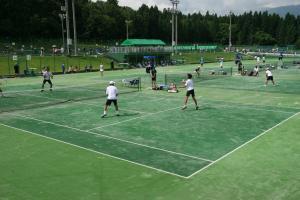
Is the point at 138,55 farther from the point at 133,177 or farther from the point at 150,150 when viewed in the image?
the point at 133,177

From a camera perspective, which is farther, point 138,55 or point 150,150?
point 138,55

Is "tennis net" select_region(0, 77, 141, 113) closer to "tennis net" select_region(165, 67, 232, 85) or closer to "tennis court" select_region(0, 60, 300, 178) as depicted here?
"tennis court" select_region(0, 60, 300, 178)

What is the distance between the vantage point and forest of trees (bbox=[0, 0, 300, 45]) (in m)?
96.6

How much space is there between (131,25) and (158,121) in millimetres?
110369

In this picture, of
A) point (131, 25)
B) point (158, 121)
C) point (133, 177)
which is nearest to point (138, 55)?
point (158, 121)

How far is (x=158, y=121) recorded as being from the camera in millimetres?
18016

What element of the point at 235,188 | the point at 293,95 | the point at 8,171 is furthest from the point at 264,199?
the point at 293,95

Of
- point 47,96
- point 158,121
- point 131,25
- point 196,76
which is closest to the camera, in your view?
point 158,121

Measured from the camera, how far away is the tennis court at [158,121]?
1284 centimetres

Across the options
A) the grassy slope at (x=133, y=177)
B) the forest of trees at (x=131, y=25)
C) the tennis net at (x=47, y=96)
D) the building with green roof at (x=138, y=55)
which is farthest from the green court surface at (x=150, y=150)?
the forest of trees at (x=131, y=25)

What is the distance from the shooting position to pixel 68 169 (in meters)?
11.2

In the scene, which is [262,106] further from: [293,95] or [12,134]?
[12,134]

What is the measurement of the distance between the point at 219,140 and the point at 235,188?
4.84 m

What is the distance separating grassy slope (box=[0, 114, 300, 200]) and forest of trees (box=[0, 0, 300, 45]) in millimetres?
84979
